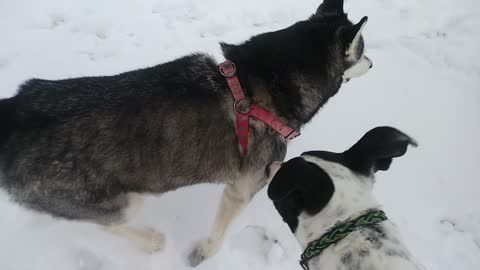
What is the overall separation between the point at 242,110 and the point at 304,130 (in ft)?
5.40

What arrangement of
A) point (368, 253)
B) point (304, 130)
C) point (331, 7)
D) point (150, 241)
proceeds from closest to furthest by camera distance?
1. point (368, 253)
2. point (331, 7)
3. point (150, 241)
4. point (304, 130)

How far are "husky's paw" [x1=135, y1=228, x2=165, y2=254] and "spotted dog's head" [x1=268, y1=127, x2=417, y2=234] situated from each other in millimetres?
1303

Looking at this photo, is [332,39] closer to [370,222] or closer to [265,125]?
[265,125]

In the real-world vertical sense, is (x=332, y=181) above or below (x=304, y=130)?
above

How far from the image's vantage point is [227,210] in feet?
8.55

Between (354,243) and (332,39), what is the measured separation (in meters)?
1.32

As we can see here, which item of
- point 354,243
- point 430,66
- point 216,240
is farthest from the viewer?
point 430,66

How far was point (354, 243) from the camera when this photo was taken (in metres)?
1.65

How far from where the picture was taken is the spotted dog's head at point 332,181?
5.55 feet

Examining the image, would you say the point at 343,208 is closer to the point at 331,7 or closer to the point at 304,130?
the point at 331,7

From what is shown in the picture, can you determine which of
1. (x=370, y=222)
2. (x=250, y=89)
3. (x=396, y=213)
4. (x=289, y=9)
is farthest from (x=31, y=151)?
(x=289, y=9)

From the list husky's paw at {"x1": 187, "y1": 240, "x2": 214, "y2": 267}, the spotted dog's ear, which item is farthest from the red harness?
husky's paw at {"x1": 187, "y1": 240, "x2": 214, "y2": 267}

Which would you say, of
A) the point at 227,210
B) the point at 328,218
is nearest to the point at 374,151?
the point at 328,218

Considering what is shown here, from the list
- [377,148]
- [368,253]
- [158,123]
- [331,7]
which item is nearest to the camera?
[368,253]
